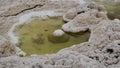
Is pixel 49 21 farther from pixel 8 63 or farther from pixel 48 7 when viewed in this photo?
pixel 8 63

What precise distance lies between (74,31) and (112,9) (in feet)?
15.8

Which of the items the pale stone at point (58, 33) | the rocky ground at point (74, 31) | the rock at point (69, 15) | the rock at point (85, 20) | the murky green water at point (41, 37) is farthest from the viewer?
the rock at point (69, 15)

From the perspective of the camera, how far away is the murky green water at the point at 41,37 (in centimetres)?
1159

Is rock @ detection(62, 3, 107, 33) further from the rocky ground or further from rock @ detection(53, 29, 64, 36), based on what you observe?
rock @ detection(53, 29, 64, 36)

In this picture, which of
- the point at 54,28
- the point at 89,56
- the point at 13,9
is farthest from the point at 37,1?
the point at 89,56

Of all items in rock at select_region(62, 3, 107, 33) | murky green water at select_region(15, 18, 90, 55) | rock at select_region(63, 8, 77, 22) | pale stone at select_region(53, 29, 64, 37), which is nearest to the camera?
murky green water at select_region(15, 18, 90, 55)

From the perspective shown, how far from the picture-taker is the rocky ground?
5.55m

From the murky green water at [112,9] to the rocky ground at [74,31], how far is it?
0.65 meters

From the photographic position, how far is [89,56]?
606cm

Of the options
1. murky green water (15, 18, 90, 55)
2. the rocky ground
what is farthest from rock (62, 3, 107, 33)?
murky green water (15, 18, 90, 55)

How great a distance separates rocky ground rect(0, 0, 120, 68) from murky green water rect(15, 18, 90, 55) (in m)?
0.62

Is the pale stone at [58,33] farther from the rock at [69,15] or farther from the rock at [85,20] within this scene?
the rock at [69,15]

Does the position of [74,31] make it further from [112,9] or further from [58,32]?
[112,9]

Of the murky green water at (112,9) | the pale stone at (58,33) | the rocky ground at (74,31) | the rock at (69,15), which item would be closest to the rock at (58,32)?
the pale stone at (58,33)
